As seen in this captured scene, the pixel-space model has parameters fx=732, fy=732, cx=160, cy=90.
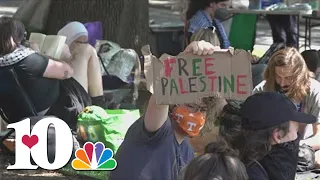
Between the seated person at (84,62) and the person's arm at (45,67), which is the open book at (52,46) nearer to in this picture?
the seated person at (84,62)

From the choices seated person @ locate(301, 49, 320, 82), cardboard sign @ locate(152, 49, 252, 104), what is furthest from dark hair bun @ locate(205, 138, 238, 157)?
seated person @ locate(301, 49, 320, 82)

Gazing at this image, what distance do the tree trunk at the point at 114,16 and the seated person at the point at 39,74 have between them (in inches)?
98.2

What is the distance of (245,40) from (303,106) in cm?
499

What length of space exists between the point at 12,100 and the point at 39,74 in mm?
339

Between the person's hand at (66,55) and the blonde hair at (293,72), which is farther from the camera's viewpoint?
the person's hand at (66,55)

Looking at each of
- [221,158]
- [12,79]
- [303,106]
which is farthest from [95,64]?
[221,158]

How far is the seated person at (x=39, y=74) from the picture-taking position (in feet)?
18.9

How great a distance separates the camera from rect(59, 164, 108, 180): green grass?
18.9 feet

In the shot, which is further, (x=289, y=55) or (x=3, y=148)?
(x=3, y=148)

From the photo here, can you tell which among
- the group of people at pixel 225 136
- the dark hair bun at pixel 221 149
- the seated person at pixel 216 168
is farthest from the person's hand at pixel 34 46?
the seated person at pixel 216 168

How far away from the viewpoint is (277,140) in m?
3.01

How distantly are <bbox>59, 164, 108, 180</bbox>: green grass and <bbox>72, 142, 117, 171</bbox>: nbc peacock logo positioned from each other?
0.07 m

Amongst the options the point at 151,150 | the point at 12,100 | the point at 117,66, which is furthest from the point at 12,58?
the point at 151,150

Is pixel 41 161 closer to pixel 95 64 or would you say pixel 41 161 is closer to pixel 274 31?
pixel 95 64
